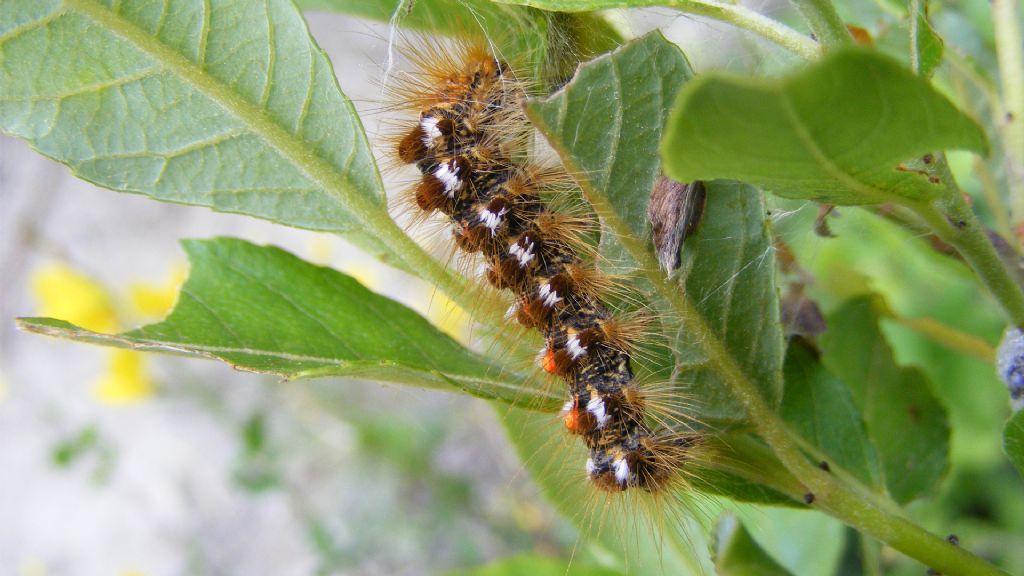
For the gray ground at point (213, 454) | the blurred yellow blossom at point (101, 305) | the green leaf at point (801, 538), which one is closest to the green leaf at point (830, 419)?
the green leaf at point (801, 538)

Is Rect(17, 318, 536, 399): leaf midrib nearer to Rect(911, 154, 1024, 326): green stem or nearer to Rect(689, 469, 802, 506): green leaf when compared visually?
Rect(689, 469, 802, 506): green leaf

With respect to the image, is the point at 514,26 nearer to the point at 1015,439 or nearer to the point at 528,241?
the point at 528,241

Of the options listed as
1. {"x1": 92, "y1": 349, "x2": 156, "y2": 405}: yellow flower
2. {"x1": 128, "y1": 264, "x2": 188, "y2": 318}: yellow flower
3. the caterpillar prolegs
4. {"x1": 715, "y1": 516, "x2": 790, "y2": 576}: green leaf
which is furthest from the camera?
{"x1": 92, "y1": 349, "x2": 156, "y2": 405}: yellow flower

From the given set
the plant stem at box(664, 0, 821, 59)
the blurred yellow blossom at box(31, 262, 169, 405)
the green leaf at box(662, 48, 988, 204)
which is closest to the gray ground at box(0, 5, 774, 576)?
the blurred yellow blossom at box(31, 262, 169, 405)

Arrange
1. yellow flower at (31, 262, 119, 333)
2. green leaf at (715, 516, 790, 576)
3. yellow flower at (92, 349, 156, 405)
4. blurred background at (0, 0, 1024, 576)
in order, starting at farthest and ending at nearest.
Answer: yellow flower at (92, 349, 156, 405), yellow flower at (31, 262, 119, 333), blurred background at (0, 0, 1024, 576), green leaf at (715, 516, 790, 576)

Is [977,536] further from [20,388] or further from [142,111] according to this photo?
[20,388]

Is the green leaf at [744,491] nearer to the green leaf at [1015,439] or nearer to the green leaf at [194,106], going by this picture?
the green leaf at [1015,439]

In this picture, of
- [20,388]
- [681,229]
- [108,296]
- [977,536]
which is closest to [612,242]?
[681,229]

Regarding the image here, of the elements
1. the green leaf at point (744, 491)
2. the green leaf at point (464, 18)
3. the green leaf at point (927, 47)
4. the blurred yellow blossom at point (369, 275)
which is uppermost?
the blurred yellow blossom at point (369, 275)
